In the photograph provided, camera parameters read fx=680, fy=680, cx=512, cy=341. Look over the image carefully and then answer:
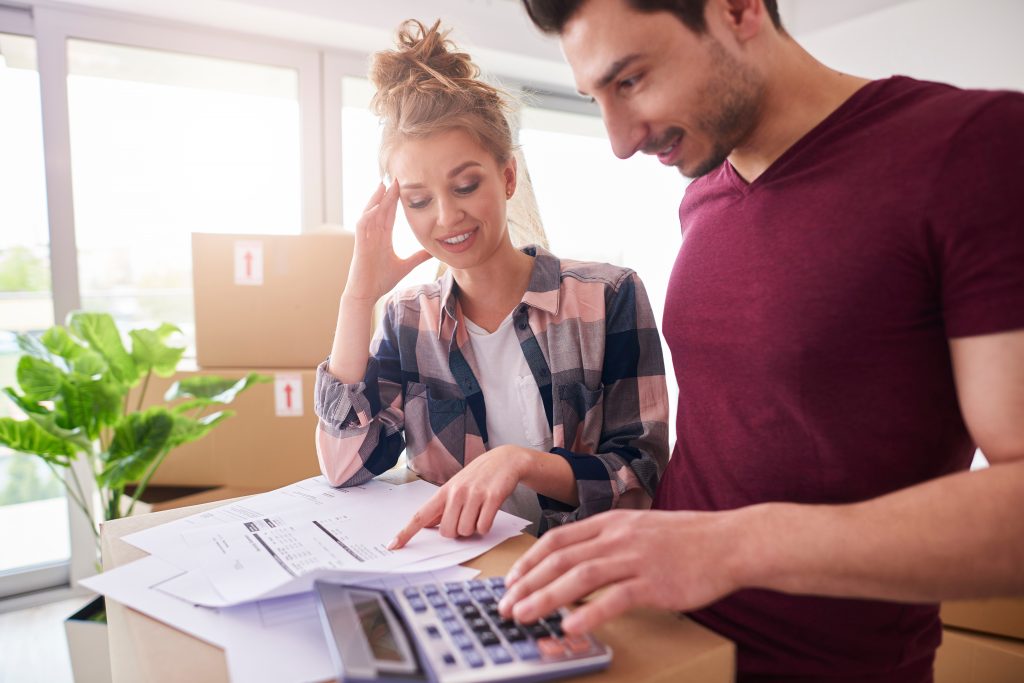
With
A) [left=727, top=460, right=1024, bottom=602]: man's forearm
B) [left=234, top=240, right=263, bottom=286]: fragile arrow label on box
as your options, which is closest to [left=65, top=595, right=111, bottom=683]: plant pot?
[left=234, top=240, right=263, bottom=286]: fragile arrow label on box

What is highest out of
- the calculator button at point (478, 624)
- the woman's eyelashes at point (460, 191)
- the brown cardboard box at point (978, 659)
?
the woman's eyelashes at point (460, 191)

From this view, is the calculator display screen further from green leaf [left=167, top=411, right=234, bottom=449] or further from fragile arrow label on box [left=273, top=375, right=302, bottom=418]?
fragile arrow label on box [left=273, top=375, right=302, bottom=418]

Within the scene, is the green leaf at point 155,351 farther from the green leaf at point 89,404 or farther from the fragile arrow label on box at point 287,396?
the fragile arrow label on box at point 287,396

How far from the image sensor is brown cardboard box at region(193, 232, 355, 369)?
1977mm

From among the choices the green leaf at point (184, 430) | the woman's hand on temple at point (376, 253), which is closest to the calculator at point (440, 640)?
the woman's hand on temple at point (376, 253)

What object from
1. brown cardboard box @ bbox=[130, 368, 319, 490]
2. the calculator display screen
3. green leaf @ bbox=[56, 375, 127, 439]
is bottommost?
brown cardboard box @ bbox=[130, 368, 319, 490]

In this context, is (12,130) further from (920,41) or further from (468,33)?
(920,41)

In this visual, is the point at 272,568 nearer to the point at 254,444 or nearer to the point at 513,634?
the point at 513,634

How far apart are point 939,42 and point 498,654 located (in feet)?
9.28

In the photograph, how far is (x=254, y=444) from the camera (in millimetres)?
2039

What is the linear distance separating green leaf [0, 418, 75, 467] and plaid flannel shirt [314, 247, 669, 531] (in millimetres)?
1188

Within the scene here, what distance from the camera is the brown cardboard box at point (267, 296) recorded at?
6.48 ft

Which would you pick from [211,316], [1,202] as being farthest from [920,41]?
[1,202]

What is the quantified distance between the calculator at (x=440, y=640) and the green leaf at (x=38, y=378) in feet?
5.23
